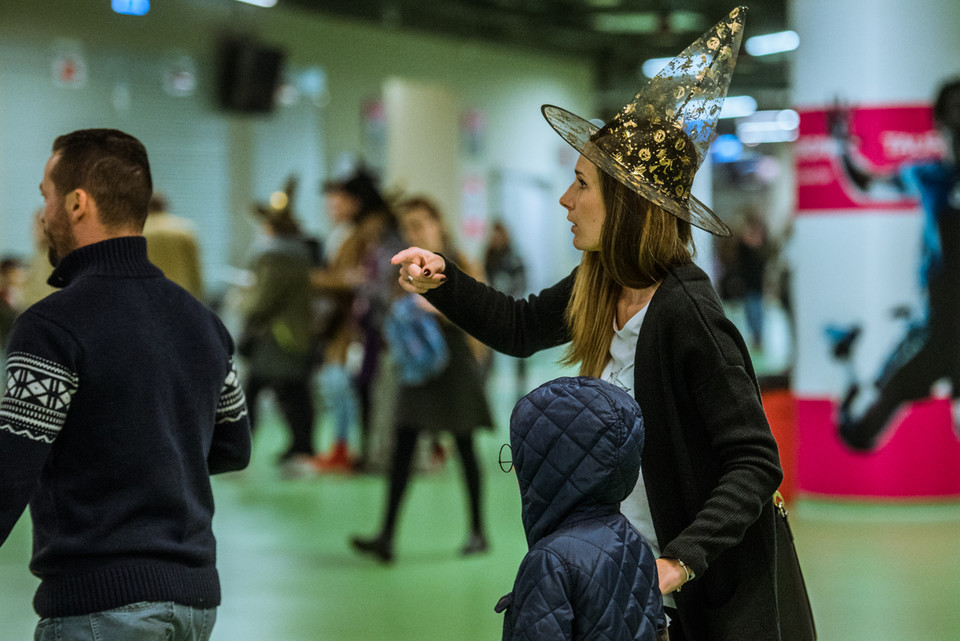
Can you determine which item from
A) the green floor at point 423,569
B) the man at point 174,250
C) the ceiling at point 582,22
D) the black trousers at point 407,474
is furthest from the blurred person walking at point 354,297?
the ceiling at point 582,22

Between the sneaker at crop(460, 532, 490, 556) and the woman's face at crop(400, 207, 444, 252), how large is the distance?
140 cm

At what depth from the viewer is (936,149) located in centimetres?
622

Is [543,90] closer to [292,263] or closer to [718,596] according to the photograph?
[292,263]

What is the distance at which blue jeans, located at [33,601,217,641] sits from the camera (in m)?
1.79

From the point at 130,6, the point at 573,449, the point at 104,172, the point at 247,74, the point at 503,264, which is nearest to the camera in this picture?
the point at 573,449

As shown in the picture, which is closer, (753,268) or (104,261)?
(104,261)

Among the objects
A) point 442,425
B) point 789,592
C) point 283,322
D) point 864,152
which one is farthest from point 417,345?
point 789,592

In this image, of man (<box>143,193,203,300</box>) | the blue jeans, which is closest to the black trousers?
man (<box>143,193,203,300</box>)

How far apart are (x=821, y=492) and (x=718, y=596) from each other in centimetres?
490

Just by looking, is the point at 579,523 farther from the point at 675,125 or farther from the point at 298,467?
the point at 298,467

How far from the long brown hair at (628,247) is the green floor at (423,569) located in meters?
2.26

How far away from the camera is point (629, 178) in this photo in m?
1.88

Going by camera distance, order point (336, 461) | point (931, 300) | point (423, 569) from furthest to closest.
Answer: point (336, 461) → point (931, 300) → point (423, 569)

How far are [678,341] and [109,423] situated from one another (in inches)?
36.8
